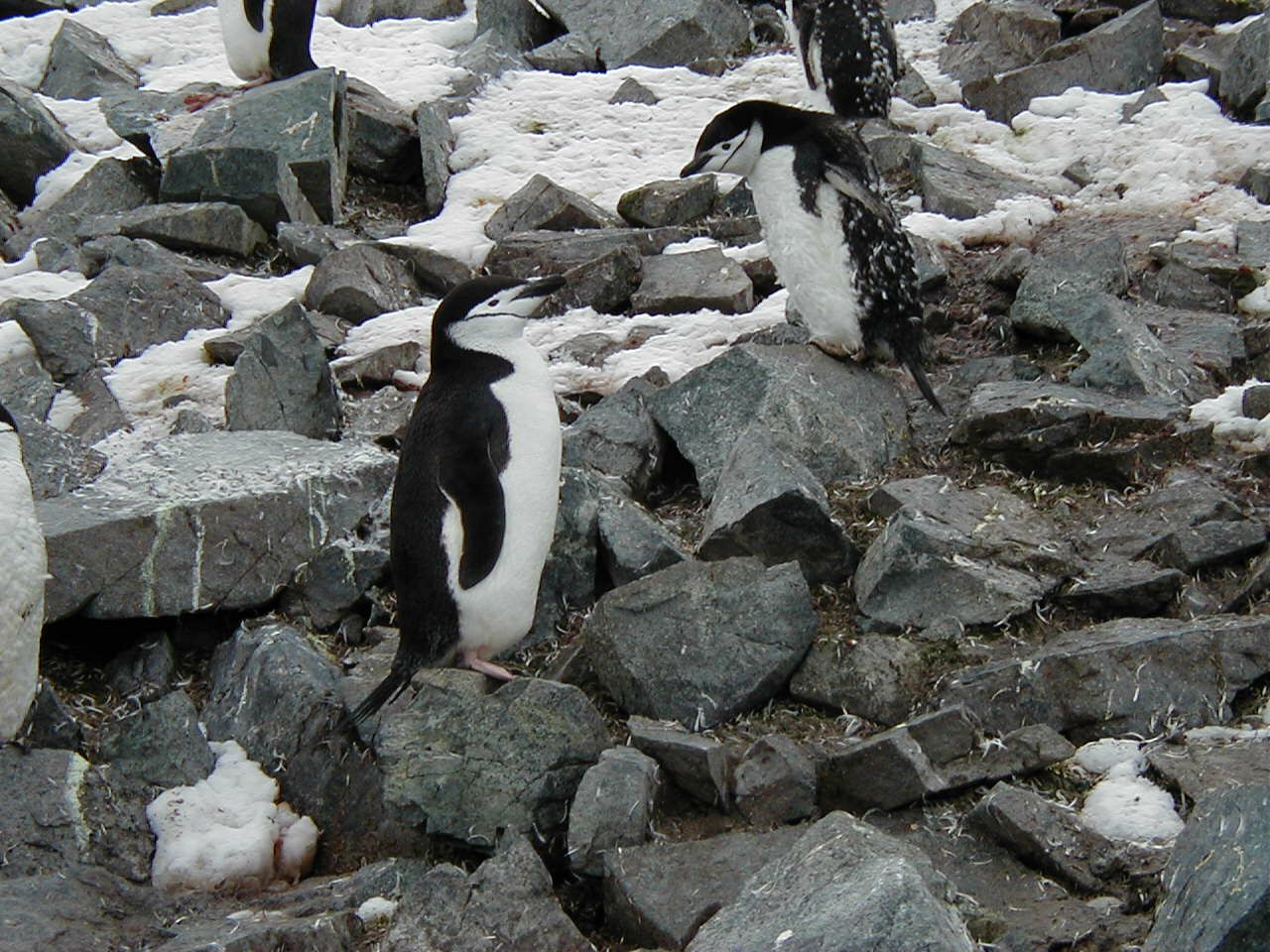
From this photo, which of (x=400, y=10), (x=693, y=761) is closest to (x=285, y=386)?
(x=693, y=761)

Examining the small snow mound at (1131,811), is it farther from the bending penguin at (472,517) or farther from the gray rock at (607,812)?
the bending penguin at (472,517)

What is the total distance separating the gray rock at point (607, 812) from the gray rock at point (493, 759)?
140mm

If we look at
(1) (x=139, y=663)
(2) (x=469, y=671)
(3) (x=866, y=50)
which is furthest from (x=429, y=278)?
(2) (x=469, y=671)

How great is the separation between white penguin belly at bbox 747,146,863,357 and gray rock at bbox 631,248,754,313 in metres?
0.74

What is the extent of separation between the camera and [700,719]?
424cm

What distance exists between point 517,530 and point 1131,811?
1.78m

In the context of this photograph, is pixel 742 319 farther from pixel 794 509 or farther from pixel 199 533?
pixel 199 533

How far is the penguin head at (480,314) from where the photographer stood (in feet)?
15.7

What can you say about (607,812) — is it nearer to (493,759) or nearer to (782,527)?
(493,759)

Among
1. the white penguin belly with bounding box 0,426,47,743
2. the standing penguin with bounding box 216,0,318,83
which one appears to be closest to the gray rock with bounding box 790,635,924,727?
the white penguin belly with bounding box 0,426,47,743

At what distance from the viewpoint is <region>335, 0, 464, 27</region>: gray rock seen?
10.8 m

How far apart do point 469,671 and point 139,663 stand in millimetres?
1196

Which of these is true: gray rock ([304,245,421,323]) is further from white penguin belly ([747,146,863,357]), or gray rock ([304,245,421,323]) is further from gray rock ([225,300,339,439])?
white penguin belly ([747,146,863,357])

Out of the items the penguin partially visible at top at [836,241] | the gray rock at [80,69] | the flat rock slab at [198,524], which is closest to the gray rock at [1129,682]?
the penguin partially visible at top at [836,241]
